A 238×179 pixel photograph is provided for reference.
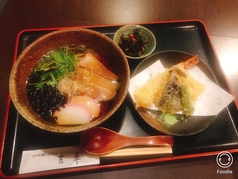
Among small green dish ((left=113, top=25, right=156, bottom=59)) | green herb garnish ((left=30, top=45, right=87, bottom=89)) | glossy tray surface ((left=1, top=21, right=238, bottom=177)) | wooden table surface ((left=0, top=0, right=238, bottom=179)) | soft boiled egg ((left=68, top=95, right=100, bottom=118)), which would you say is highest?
wooden table surface ((left=0, top=0, right=238, bottom=179))

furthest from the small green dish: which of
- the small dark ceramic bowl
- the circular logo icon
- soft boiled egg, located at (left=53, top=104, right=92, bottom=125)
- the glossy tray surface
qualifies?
the circular logo icon

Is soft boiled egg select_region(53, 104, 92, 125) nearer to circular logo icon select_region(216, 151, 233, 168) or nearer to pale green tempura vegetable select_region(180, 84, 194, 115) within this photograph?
pale green tempura vegetable select_region(180, 84, 194, 115)

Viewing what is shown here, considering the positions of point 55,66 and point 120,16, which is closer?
point 55,66

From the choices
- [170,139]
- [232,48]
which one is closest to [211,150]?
[170,139]

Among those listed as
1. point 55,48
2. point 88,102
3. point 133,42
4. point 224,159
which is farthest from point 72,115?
point 224,159

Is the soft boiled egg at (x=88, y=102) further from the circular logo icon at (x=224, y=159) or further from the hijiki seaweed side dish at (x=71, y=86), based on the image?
the circular logo icon at (x=224, y=159)

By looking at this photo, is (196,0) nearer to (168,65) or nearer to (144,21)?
(144,21)

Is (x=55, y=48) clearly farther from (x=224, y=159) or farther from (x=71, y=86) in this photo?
(x=224, y=159)
